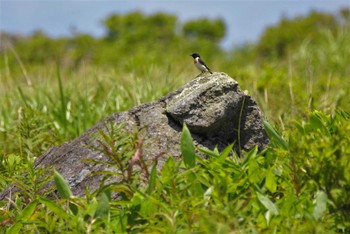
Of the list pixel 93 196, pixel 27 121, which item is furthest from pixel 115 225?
pixel 27 121

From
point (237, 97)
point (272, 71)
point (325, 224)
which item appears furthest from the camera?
point (272, 71)

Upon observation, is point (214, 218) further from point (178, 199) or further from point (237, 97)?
point (237, 97)

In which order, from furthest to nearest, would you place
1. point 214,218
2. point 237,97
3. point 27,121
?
point 27,121
point 237,97
point 214,218

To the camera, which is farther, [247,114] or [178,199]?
[247,114]

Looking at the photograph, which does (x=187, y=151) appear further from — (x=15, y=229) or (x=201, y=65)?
(x=201, y=65)

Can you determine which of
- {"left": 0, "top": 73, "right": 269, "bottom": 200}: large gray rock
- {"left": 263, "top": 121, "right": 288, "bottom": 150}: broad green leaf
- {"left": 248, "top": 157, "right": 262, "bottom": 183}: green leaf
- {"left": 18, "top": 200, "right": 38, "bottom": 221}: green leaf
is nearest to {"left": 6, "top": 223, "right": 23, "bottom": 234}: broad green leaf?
{"left": 18, "top": 200, "right": 38, "bottom": 221}: green leaf

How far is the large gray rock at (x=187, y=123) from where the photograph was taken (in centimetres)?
509

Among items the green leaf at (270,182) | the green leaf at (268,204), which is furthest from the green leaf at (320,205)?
the green leaf at (270,182)

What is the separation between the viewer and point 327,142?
13.2ft

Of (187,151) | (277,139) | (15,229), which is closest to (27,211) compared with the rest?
(15,229)

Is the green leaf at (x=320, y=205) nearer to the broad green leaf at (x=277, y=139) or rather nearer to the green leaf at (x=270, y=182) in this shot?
the green leaf at (x=270, y=182)

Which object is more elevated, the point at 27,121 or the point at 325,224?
the point at 27,121

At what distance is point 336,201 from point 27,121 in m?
3.40

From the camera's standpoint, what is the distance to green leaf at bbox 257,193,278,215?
13.3ft
